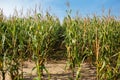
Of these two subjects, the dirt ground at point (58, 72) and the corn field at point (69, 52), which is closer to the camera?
the corn field at point (69, 52)

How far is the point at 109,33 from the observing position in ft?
19.2

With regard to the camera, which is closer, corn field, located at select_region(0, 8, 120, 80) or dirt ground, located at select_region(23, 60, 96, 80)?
corn field, located at select_region(0, 8, 120, 80)

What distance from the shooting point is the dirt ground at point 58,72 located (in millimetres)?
5194

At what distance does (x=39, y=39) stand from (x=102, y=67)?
54.4 inches

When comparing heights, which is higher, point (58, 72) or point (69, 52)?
point (69, 52)

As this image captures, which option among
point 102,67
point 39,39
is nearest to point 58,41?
point 39,39

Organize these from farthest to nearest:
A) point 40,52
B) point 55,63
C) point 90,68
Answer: point 55,63 < point 90,68 < point 40,52

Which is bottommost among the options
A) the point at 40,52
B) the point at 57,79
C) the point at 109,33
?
the point at 57,79

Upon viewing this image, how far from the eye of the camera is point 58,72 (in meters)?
5.54

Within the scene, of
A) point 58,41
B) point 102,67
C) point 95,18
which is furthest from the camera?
point 95,18

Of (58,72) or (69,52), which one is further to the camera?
(58,72)

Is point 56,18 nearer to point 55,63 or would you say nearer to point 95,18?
point 95,18

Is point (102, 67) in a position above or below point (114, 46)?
below

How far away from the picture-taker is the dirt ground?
519 cm
